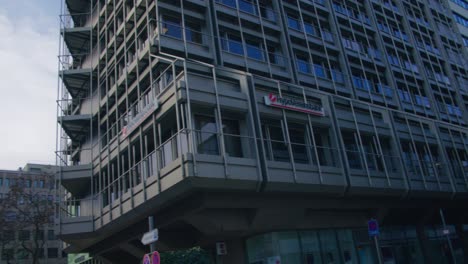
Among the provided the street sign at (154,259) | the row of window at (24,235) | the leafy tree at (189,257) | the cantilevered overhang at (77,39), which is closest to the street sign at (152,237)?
the street sign at (154,259)

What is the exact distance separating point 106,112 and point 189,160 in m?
13.3

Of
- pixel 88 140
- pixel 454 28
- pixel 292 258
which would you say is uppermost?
pixel 454 28

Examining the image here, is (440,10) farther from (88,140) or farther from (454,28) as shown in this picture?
(88,140)

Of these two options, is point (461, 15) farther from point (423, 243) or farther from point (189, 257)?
point (189, 257)

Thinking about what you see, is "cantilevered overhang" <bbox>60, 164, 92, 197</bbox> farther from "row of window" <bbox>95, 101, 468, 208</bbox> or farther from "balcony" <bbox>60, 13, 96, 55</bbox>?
"balcony" <bbox>60, 13, 96, 55</bbox>

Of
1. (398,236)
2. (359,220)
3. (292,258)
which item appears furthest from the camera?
(398,236)

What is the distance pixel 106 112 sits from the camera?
26812mm

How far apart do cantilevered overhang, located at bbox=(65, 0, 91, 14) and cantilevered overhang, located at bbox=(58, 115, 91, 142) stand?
32.8ft

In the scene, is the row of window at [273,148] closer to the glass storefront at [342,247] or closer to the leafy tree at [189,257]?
the glass storefront at [342,247]

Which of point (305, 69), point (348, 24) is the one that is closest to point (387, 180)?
point (305, 69)

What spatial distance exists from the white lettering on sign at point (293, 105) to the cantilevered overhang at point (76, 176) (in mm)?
13108

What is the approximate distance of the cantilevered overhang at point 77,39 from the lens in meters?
30.5

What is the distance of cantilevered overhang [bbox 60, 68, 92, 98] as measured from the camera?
96.1 feet

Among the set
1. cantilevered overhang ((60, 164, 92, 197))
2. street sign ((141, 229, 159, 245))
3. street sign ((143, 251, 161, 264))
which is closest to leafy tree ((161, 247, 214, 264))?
cantilevered overhang ((60, 164, 92, 197))
